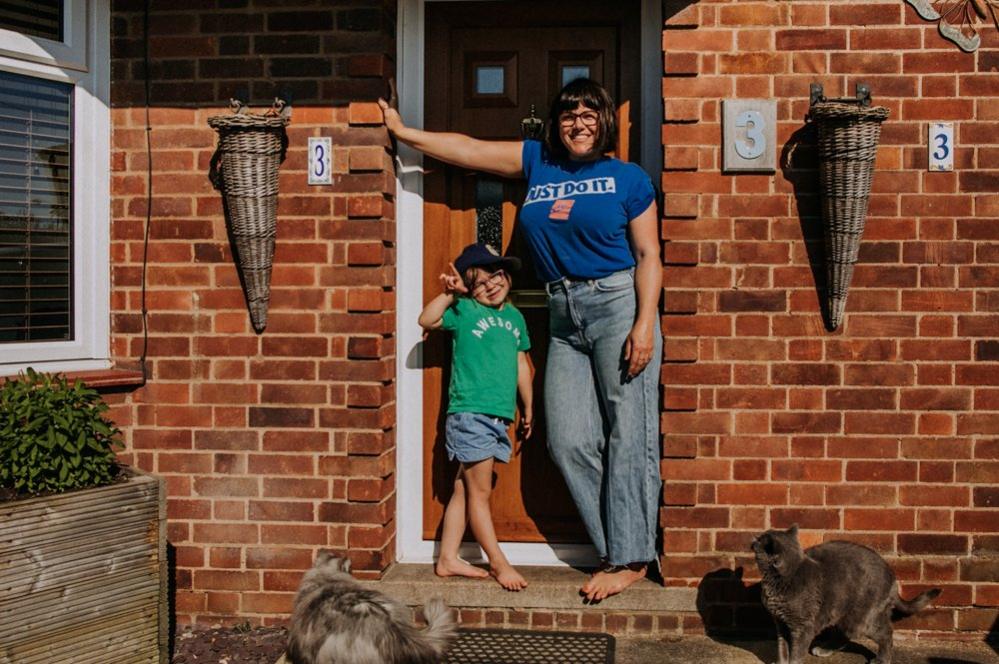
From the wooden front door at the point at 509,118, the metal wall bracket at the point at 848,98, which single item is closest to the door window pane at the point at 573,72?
the wooden front door at the point at 509,118

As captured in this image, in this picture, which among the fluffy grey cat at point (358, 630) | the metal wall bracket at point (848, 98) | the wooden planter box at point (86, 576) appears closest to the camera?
the fluffy grey cat at point (358, 630)

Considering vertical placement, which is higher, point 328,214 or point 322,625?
point 328,214

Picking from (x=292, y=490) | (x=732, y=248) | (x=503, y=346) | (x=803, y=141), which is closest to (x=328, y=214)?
(x=503, y=346)

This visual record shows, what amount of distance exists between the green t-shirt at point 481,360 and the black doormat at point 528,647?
35.9 inches

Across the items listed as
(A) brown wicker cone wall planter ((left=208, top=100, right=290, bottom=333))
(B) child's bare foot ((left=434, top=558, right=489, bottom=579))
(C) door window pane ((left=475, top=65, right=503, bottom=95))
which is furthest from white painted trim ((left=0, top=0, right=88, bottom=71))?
(B) child's bare foot ((left=434, top=558, right=489, bottom=579))

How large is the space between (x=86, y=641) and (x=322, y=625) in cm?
104

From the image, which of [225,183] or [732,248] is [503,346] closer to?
[732,248]

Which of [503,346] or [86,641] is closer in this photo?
[86,641]

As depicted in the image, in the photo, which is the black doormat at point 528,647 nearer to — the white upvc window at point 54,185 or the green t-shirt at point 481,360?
the green t-shirt at point 481,360

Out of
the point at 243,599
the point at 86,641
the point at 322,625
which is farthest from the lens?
the point at 243,599

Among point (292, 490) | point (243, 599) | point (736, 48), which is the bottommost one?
point (243, 599)

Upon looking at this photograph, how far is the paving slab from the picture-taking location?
383 cm

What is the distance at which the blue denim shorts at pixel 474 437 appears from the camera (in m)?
4.12

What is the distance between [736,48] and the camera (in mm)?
4051
